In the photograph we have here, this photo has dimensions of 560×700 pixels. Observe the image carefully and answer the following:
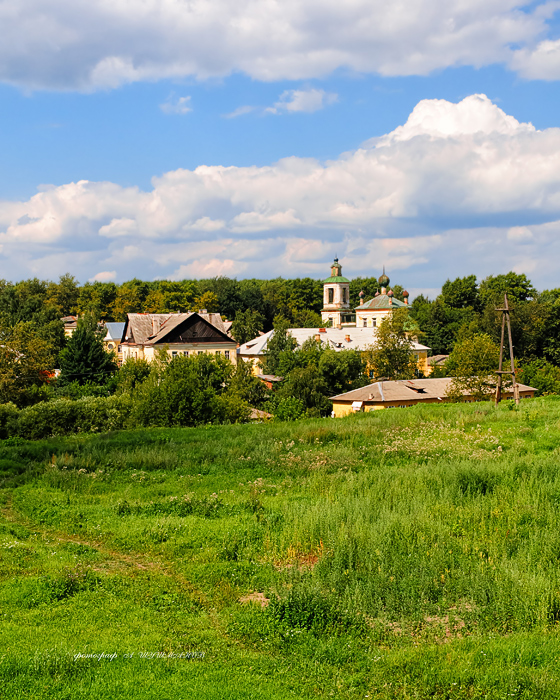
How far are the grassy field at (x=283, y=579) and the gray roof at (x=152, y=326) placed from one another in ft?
144

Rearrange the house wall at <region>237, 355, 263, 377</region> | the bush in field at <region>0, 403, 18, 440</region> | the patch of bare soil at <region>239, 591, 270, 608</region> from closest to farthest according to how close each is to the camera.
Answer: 1. the patch of bare soil at <region>239, 591, 270, 608</region>
2. the bush in field at <region>0, 403, 18, 440</region>
3. the house wall at <region>237, 355, 263, 377</region>

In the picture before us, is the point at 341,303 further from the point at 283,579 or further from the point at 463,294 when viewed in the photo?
the point at 283,579

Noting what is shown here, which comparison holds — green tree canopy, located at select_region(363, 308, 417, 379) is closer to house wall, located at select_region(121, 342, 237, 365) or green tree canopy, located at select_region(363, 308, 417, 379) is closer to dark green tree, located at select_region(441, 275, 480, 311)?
house wall, located at select_region(121, 342, 237, 365)

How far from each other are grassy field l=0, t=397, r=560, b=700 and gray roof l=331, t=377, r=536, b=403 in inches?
1060

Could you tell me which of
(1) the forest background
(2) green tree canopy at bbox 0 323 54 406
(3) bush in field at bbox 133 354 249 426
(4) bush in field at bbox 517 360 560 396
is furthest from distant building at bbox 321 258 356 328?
(3) bush in field at bbox 133 354 249 426

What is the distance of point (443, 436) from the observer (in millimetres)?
18750

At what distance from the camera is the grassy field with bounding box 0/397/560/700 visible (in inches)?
228

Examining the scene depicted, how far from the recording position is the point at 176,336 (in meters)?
59.3

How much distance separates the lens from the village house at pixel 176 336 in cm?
5906

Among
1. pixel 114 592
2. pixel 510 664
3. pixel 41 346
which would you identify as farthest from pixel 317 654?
pixel 41 346

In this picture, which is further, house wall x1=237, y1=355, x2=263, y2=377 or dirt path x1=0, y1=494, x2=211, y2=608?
house wall x1=237, y1=355, x2=263, y2=377

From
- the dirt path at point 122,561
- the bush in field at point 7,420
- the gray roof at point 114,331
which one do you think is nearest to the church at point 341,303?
the gray roof at point 114,331

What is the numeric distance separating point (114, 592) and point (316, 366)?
151ft

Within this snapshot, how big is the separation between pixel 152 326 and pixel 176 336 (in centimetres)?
378
